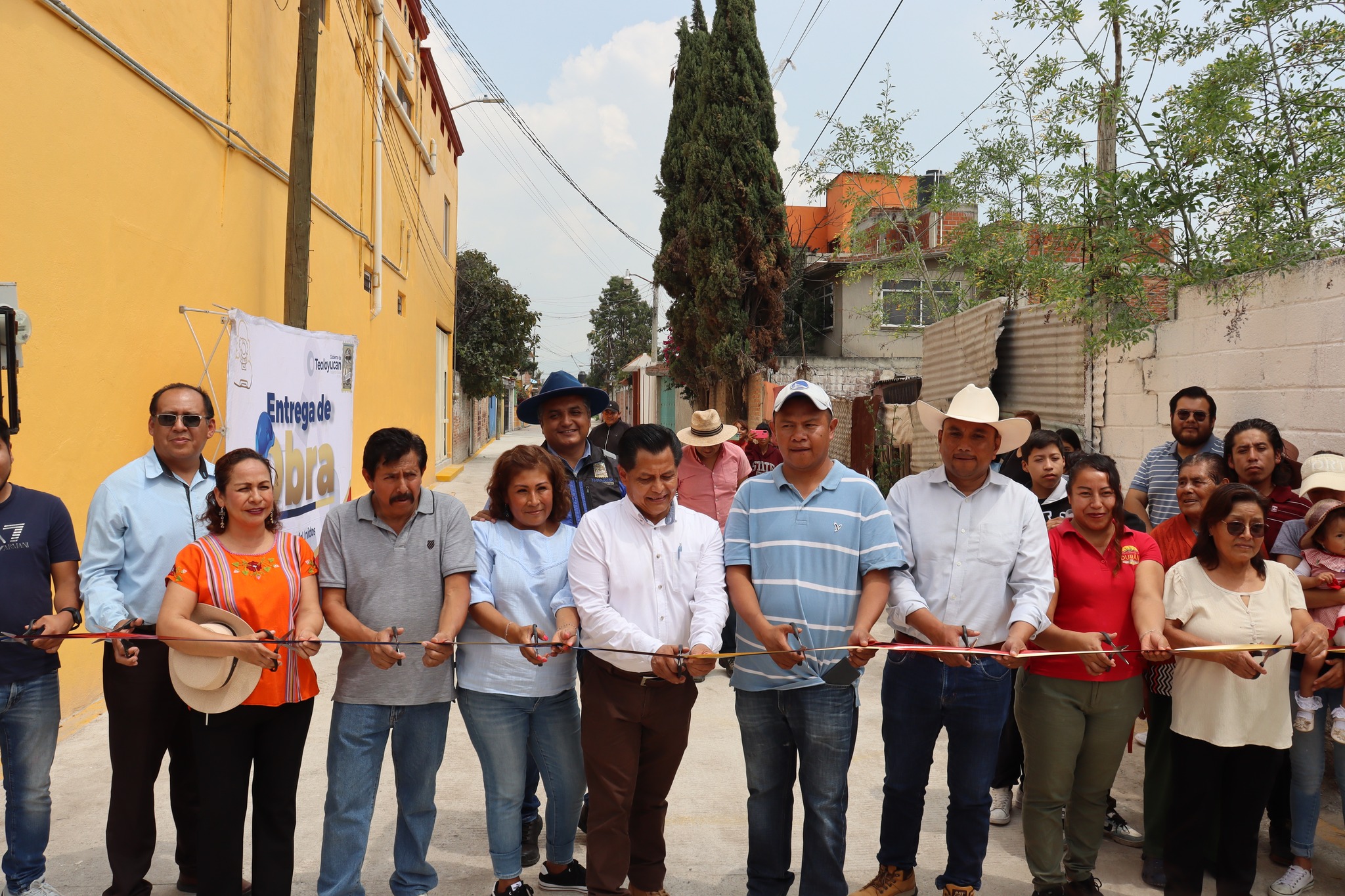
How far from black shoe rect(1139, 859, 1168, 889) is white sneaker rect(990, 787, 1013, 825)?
0.67m

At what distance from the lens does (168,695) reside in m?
3.37

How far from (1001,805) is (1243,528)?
1807mm

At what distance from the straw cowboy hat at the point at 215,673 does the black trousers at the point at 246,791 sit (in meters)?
0.08

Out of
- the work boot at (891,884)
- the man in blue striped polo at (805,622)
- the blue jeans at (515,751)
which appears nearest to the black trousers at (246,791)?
the blue jeans at (515,751)

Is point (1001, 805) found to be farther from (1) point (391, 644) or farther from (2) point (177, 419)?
(2) point (177, 419)

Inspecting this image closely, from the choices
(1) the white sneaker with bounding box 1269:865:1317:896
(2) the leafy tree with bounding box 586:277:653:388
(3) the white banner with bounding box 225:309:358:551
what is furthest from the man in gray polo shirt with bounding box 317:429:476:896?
(2) the leafy tree with bounding box 586:277:653:388

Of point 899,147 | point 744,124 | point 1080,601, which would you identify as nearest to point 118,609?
point 1080,601

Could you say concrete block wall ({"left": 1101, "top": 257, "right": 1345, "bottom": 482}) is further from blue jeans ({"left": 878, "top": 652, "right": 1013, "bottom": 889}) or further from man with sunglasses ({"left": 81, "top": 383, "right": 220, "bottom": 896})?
man with sunglasses ({"left": 81, "top": 383, "right": 220, "bottom": 896})

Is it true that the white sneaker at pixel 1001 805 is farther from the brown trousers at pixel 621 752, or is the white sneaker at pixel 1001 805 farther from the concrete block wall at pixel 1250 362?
the concrete block wall at pixel 1250 362

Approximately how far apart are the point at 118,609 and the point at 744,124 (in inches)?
691

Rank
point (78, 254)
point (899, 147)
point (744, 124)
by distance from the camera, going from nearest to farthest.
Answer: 1. point (78, 254)
2. point (899, 147)
3. point (744, 124)

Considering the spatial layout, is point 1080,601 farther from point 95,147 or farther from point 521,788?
point 95,147

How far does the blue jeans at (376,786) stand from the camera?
3203 millimetres

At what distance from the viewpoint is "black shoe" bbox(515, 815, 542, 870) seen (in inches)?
152
